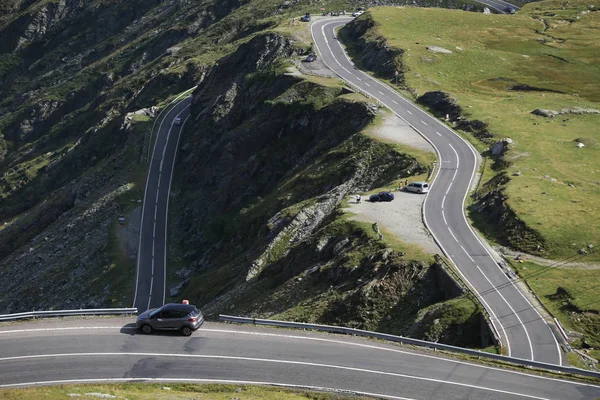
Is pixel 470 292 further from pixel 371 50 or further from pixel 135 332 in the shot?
pixel 371 50

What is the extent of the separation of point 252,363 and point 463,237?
27.0 metres

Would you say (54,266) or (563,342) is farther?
(54,266)

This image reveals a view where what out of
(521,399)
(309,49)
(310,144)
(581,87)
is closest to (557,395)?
(521,399)

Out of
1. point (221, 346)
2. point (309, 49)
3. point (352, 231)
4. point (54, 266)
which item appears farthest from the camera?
point (309, 49)

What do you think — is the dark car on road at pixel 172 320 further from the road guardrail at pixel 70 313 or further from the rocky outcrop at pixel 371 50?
the rocky outcrop at pixel 371 50

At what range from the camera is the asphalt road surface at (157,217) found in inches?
3575

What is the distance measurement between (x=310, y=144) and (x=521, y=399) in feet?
212

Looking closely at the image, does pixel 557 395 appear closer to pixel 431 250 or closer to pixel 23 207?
pixel 431 250

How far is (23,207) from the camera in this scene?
14538 cm

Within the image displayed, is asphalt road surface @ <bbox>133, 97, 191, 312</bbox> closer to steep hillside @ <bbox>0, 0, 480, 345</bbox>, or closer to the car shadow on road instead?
steep hillside @ <bbox>0, 0, 480, 345</bbox>

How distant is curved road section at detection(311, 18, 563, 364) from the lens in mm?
47031

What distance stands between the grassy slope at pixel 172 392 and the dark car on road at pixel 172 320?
20.4 ft

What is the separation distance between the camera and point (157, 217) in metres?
108

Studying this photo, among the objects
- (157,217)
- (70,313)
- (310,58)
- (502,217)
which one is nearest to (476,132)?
(502,217)
